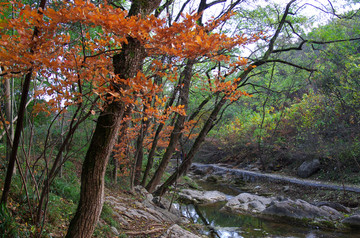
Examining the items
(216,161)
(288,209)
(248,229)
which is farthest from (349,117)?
(216,161)

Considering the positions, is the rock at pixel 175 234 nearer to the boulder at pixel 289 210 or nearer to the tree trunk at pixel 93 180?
the tree trunk at pixel 93 180

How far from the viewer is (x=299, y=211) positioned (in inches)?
279

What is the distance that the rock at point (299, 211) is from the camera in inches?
272

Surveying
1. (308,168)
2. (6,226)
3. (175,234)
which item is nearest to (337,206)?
(308,168)

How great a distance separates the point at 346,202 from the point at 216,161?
1110 cm

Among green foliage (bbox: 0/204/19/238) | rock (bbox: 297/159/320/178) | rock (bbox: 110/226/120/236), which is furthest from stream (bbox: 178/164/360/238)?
green foliage (bbox: 0/204/19/238)

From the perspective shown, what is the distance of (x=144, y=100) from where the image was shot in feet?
8.48

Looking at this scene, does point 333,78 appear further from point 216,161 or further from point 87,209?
point 216,161

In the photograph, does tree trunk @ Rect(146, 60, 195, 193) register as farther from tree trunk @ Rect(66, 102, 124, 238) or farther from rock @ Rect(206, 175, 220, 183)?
rock @ Rect(206, 175, 220, 183)

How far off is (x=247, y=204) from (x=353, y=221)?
9.40 ft

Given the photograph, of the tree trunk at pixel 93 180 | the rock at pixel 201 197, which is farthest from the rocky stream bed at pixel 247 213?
the tree trunk at pixel 93 180

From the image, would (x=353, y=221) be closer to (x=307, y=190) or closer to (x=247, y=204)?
(x=247, y=204)

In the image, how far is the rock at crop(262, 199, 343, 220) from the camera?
691 cm

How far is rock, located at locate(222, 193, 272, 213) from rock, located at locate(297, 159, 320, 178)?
11.0ft
